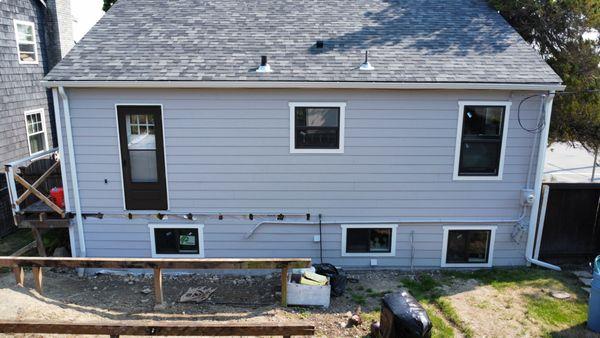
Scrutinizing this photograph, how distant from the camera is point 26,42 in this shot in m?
13.0

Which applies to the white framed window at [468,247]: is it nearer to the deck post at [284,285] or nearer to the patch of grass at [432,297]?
the patch of grass at [432,297]

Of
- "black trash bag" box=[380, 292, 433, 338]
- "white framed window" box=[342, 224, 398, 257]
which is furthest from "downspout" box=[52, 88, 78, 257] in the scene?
"black trash bag" box=[380, 292, 433, 338]

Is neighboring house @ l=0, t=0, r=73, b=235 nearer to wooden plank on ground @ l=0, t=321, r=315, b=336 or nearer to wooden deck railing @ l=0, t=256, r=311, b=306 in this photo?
wooden deck railing @ l=0, t=256, r=311, b=306

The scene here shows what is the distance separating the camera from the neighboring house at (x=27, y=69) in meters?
11.8

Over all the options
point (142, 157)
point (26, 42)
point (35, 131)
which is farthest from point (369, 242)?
point (26, 42)

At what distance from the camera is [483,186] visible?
327 inches

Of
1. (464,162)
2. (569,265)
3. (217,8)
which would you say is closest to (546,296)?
(569,265)

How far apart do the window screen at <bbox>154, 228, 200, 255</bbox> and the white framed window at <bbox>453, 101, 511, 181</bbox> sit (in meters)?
5.33

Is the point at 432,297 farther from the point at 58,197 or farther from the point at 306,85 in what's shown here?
the point at 58,197

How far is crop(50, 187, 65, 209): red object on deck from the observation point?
857 cm

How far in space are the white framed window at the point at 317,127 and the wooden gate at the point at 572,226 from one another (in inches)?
179

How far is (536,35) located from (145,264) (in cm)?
1062

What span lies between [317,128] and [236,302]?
3.46 meters

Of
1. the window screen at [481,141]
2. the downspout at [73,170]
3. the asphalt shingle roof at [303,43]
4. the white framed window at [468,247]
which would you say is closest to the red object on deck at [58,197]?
the downspout at [73,170]
